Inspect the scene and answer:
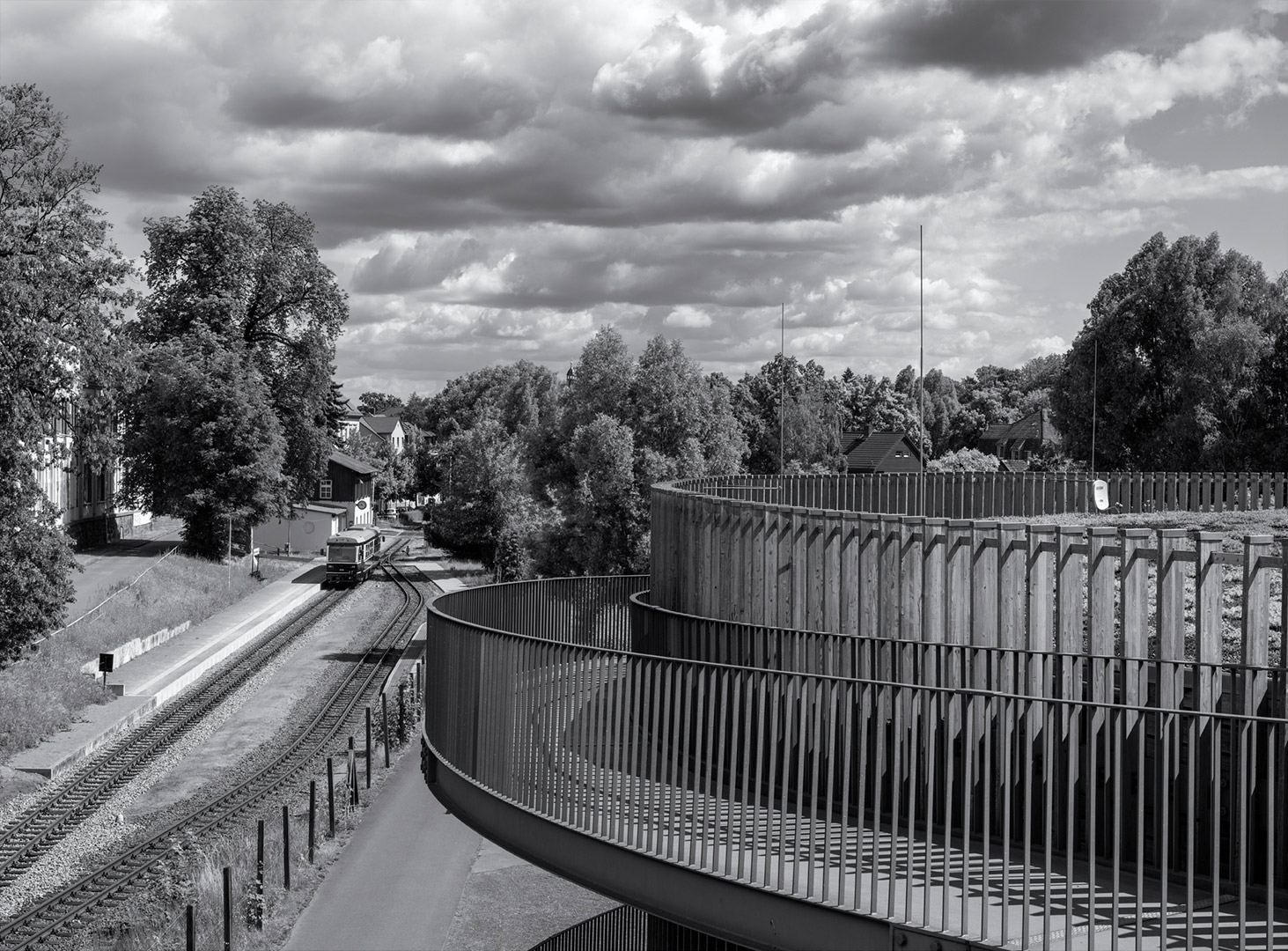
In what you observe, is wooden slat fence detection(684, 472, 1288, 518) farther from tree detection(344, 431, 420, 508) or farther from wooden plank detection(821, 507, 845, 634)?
tree detection(344, 431, 420, 508)

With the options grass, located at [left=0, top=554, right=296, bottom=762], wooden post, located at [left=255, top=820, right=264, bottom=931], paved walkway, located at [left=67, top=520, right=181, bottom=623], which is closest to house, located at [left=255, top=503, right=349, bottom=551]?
paved walkway, located at [left=67, top=520, right=181, bottom=623]

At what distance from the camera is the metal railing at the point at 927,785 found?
7008mm

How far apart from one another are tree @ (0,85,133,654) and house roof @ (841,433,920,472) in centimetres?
6702

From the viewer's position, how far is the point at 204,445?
5522 cm

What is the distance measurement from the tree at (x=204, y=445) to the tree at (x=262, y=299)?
76.9 inches

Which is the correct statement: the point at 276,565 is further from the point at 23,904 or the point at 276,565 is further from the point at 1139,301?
the point at 23,904

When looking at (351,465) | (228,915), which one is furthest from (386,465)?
(228,915)

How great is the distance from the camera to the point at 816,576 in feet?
37.5

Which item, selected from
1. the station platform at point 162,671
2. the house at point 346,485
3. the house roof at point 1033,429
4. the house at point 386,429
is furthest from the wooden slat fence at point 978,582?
the house at point 386,429

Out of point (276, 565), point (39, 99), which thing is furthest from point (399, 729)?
point (276, 565)

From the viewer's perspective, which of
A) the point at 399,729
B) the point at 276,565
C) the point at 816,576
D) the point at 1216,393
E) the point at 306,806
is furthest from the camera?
the point at 276,565

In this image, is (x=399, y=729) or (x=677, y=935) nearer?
(x=677, y=935)

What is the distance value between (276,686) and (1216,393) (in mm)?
29742

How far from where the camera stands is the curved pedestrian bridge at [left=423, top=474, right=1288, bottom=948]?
708 cm
